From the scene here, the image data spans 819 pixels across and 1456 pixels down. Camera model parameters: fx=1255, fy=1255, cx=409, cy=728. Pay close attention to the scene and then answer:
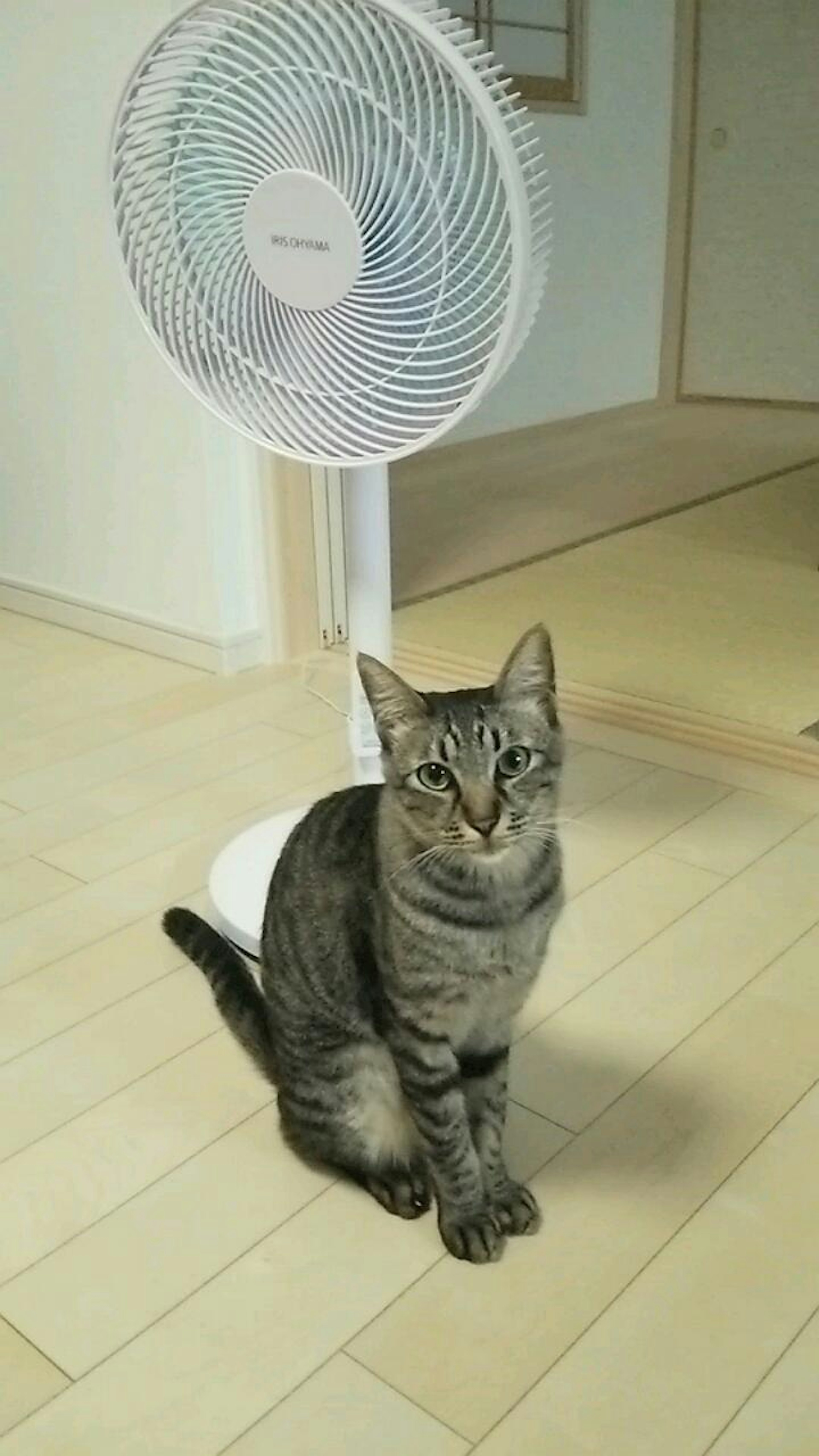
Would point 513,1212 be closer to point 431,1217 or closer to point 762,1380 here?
point 431,1217

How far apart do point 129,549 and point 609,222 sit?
3017mm

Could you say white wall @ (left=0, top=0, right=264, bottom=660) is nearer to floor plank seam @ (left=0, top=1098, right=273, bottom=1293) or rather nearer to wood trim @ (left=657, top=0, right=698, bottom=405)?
floor plank seam @ (left=0, top=1098, right=273, bottom=1293)

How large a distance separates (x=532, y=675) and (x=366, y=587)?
0.50 meters

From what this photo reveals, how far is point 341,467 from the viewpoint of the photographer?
53.7 inches

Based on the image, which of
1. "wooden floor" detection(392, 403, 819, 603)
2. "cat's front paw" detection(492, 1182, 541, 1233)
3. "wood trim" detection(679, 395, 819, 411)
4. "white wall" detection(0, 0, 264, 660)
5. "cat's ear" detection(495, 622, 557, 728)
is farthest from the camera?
"wood trim" detection(679, 395, 819, 411)

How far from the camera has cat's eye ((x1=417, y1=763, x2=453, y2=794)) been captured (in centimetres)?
109

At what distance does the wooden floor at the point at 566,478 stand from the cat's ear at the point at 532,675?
1853mm

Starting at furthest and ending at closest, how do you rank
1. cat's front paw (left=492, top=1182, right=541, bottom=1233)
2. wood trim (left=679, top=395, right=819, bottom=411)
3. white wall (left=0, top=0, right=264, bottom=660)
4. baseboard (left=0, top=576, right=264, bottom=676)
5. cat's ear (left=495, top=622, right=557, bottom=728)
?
wood trim (left=679, top=395, right=819, bottom=411) < baseboard (left=0, top=576, right=264, bottom=676) < white wall (left=0, top=0, right=264, bottom=660) < cat's front paw (left=492, top=1182, right=541, bottom=1233) < cat's ear (left=495, top=622, right=557, bottom=728)

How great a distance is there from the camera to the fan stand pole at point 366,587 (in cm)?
151

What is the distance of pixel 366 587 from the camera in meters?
1.58

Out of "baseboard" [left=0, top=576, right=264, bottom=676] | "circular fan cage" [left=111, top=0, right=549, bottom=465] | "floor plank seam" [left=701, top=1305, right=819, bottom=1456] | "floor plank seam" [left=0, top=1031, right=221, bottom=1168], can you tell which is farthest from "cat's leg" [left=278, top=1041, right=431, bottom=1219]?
"baseboard" [left=0, top=576, right=264, bottom=676]

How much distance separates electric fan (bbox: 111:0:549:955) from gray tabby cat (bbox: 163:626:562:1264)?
32 centimetres

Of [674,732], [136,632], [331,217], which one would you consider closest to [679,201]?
[136,632]

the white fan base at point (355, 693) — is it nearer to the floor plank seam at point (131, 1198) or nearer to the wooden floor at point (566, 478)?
A: the floor plank seam at point (131, 1198)
